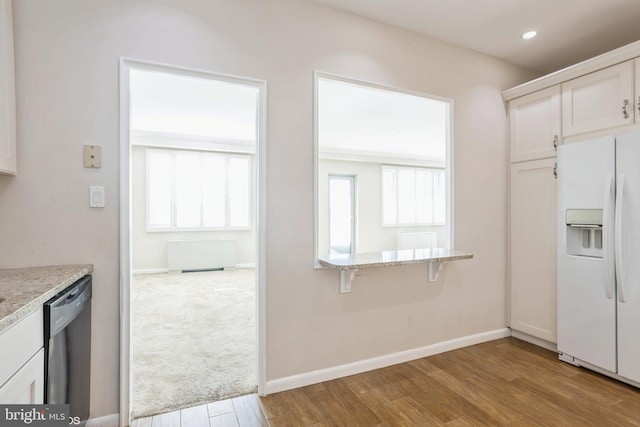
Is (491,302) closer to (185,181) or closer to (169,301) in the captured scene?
(169,301)

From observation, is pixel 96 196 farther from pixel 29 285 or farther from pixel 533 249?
pixel 533 249

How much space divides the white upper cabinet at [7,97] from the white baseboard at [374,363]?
Result: 1.93m

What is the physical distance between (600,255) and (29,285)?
3.47 meters

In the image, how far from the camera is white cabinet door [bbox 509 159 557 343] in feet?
9.18

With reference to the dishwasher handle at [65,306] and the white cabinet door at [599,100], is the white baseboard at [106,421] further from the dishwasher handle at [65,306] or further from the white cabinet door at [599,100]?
the white cabinet door at [599,100]

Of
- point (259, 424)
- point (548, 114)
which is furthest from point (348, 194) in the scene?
point (259, 424)

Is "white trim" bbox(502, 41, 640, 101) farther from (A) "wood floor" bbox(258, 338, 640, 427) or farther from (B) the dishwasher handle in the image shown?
(B) the dishwasher handle

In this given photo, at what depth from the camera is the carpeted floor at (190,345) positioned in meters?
2.16

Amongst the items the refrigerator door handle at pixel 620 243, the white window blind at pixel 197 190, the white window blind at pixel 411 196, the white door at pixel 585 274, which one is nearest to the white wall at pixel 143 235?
the white window blind at pixel 197 190

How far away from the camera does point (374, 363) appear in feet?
8.18

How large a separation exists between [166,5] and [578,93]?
3095mm

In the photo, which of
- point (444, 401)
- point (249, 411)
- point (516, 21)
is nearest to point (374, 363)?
point (444, 401)

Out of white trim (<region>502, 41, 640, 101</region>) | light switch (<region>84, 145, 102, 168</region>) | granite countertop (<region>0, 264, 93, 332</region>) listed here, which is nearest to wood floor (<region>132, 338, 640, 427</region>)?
granite countertop (<region>0, 264, 93, 332</region>)

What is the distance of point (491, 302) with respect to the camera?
10.1 ft
